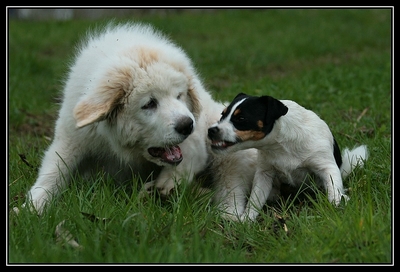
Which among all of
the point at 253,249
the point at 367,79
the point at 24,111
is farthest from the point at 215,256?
the point at 367,79

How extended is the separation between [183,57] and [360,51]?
9.25 meters

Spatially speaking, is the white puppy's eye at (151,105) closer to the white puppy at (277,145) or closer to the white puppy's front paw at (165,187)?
the white puppy at (277,145)

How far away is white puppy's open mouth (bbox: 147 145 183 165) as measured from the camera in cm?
480

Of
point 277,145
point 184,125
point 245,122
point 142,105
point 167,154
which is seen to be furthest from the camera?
point 277,145

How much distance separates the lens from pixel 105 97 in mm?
4477

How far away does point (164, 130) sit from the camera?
4.47 metres

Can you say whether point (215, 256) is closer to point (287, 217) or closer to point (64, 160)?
point (287, 217)

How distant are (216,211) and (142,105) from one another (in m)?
0.95

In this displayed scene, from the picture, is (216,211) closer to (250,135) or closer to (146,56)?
(250,135)

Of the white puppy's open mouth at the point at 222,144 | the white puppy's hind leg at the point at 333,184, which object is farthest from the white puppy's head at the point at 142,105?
the white puppy's hind leg at the point at 333,184

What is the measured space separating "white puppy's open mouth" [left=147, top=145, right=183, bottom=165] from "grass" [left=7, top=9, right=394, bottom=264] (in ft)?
0.86

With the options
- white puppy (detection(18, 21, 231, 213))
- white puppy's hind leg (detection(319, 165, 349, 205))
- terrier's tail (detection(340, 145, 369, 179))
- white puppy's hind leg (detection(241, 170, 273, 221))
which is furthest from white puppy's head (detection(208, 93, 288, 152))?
terrier's tail (detection(340, 145, 369, 179))

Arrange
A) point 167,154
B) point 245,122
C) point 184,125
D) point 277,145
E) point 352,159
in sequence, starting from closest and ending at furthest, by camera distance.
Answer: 1. point 184,125
2. point 245,122
3. point 167,154
4. point 277,145
5. point 352,159

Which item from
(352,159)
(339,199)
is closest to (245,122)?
(339,199)
